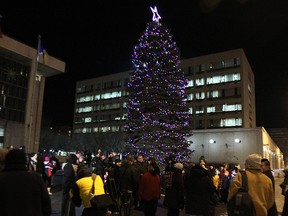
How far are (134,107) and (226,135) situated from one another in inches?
1124

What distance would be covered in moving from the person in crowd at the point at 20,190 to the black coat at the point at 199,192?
3.78 meters

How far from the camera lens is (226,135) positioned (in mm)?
49562

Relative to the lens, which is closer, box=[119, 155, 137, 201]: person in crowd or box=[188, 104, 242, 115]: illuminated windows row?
Result: box=[119, 155, 137, 201]: person in crowd

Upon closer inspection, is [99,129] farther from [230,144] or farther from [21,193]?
[21,193]

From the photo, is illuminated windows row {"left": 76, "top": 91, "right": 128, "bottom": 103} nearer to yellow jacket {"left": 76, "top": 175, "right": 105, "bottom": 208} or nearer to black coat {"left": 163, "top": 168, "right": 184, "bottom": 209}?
black coat {"left": 163, "top": 168, "right": 184, "bottom": 209}

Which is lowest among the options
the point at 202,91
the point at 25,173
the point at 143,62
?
the point at 25,173

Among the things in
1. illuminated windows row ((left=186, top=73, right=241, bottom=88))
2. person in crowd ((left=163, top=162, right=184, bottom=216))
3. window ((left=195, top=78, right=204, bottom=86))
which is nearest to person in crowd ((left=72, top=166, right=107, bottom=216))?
person in crowd ((left=163, top=162, right=184, bottom=216))

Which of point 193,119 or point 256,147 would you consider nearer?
point 256,147

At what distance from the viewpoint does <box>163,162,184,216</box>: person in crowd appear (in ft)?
26.5

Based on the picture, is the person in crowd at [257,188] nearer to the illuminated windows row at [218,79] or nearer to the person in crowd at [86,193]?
the person in crowd at [86,193]

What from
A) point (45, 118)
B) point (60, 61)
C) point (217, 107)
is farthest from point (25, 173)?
point (45, 118)

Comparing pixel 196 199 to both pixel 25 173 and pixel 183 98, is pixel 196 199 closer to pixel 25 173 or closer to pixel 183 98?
pixel 25 173

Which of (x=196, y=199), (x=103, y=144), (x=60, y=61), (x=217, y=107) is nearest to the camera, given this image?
(x=196, y=199)

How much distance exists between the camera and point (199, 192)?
6770 millimetres
